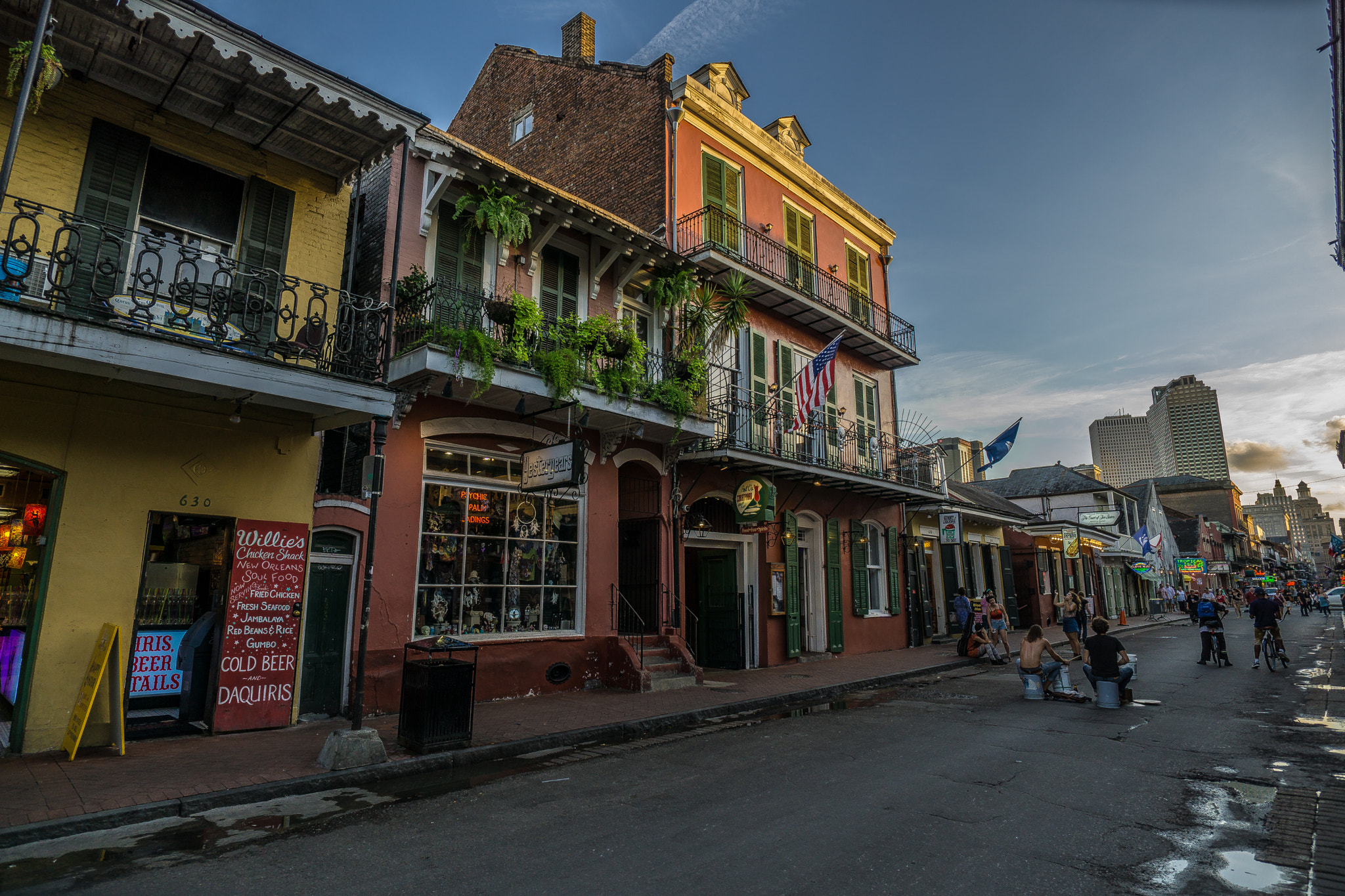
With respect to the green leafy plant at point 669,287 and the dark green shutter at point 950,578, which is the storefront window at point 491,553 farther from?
the dark green shutter at point 950,578

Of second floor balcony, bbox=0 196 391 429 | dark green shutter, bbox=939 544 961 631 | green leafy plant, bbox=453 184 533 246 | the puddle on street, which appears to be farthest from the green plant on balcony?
dark green shutter, bbox=939 544 961 631

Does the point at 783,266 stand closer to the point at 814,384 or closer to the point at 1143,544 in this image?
the point at 814,384

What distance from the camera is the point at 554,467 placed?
1019cm

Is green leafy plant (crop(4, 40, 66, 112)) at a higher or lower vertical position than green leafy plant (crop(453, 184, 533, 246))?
lower

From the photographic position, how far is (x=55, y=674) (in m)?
7.20

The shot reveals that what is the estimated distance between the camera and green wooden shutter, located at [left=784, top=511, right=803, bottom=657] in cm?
1573

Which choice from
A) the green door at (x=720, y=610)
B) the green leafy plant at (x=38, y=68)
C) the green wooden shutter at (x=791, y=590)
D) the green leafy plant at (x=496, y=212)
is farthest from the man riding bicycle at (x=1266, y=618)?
the green leafy plant at (x=38, y=68)

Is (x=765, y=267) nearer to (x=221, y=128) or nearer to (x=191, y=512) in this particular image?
(x=221, y=128)

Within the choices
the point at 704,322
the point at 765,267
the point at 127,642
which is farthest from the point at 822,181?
the point at 127,642

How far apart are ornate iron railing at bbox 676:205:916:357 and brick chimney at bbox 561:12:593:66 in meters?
7.22

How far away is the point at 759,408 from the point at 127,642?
1149cm

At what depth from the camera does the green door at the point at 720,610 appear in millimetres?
14961

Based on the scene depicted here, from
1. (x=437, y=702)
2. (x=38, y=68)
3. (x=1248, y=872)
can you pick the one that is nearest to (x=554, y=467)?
(x=437, y=702)

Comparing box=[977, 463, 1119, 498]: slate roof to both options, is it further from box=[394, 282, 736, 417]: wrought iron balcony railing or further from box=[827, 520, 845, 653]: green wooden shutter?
box=[394, 282, 736, 417]: wrought iron balcony railing
